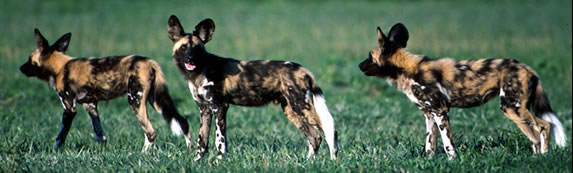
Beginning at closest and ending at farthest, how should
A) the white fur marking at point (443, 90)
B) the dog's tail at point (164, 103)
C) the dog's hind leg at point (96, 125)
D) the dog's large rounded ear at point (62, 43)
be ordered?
the white fur marking at point (443, 90), the dog's tail at point (164, 103), the dog's hind leg at point (96, 125), the dog's large rounded ear at point (62, 43)

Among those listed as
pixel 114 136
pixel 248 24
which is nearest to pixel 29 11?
pixel 248 24

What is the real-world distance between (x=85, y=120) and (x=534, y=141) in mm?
5840

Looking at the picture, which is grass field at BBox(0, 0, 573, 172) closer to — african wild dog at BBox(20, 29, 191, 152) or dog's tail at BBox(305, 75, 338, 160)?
dog's tail at BBox(305, 75, 338, 160)

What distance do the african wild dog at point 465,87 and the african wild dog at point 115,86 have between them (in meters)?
2.22

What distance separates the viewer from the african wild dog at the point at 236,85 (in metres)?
5.98

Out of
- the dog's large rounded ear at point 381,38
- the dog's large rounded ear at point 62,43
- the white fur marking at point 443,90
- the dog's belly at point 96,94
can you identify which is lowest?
the white fur marking at point 443,90

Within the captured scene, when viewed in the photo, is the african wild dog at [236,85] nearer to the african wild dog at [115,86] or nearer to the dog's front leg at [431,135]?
the african wild dog at [115,86]

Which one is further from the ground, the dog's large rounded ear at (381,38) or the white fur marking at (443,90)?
the dog's large rounded ear at (381,38)

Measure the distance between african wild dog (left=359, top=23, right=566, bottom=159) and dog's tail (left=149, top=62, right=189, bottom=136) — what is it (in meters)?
2.13

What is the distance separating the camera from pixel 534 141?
18.6 feet

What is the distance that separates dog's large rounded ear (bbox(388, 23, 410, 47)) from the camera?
618cm

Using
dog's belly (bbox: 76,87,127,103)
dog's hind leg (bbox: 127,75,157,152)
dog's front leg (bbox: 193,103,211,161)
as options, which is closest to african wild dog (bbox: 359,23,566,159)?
dog's front leg (bbox: 193,103,211,161)

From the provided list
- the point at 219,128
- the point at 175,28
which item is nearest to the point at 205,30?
the point at 175,28

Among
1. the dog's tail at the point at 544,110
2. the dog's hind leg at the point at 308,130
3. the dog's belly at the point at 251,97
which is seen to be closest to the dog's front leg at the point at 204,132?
the dog's belly at the point at 251,97
